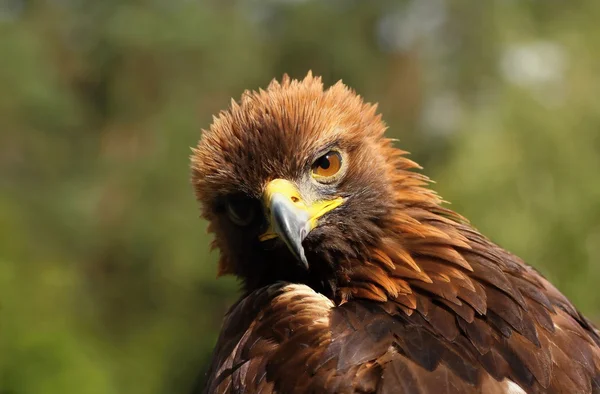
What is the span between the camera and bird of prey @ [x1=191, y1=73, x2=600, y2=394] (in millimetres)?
2529

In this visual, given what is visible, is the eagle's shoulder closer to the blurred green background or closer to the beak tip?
the beak tip

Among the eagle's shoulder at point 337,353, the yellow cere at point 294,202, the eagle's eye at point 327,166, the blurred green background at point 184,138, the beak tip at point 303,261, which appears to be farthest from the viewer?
the blurred green background at point 184,138

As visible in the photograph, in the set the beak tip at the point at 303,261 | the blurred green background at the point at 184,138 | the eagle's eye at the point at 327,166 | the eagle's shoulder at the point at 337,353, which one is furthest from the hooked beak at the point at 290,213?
the blurred green background at the point at 184,138

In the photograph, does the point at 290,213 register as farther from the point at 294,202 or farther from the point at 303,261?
the point at 303,261

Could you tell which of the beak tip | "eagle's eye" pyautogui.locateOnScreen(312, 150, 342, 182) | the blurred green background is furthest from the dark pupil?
the blurred green background

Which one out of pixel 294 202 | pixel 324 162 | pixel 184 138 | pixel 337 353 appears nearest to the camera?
pixel 337 353

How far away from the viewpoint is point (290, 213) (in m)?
2.90

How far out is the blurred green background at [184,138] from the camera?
13508 millimetres

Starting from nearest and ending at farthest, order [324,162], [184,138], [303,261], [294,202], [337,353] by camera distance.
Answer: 1. [337,353]
2. [303,261]
3. [294,202]
4. [324,162]
5. [184,138]

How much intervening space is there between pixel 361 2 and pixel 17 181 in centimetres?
1396

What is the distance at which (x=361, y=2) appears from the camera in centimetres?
2634

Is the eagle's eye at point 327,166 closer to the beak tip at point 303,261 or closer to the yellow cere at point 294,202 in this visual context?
the yellow cere at point 294,202

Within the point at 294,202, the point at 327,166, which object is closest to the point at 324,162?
the point at 327,166

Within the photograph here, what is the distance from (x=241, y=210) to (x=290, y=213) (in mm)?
375
